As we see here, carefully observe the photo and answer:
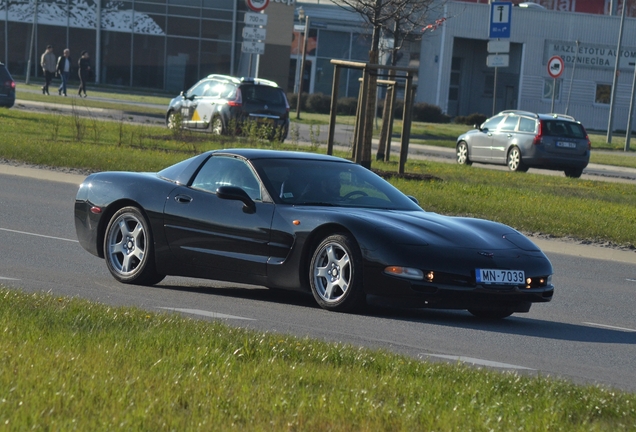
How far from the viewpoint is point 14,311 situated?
7.14 m

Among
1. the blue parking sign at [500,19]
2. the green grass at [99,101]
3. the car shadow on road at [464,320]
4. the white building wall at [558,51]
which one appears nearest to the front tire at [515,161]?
the blue parking sign at [500,19]

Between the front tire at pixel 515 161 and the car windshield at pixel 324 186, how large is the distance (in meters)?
19.9

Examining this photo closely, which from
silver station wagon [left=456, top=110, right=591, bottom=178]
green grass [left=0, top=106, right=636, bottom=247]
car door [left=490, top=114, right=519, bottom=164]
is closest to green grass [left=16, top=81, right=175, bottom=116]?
green grass [left=0, top=106, right=636, bottom=247]

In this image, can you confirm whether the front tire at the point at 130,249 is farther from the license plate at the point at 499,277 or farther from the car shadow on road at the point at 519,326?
the license plate at the point at 499,277

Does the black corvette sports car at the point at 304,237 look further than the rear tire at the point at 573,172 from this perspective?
No

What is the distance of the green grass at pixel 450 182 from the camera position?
1695 centimetres

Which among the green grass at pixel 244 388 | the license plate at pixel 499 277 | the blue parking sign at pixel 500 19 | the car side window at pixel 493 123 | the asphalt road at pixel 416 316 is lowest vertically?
the asphalt road at pixel 416 316

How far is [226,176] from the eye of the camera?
982 centimetres

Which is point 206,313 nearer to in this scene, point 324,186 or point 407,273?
point 407,273

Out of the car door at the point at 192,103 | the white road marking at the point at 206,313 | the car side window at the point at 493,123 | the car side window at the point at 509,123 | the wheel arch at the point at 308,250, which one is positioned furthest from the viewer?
the car door at the point at 192,103

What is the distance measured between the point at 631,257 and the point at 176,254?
7.23 m

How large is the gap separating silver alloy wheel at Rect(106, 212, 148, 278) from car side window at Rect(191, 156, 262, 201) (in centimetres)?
63

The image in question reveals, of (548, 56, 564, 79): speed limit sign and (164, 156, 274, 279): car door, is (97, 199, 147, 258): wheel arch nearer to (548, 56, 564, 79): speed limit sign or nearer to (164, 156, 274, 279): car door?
(164, 156, 274, 279): car door

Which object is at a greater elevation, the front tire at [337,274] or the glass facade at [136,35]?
the glass facade at [136,35]
